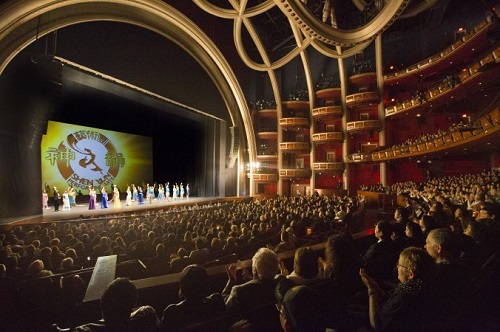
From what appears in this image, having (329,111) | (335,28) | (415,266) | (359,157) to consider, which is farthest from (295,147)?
(415,266)

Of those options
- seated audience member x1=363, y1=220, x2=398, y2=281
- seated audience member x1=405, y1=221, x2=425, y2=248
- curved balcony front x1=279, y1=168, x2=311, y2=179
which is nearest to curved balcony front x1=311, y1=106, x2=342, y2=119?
curved balcony front x1=279, y1=168, x2=311, y2=179

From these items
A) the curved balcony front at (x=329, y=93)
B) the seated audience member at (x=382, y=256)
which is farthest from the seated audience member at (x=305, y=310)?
the curved balcony front at (x=329, y=93)

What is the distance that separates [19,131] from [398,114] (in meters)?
22.4

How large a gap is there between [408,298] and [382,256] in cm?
144

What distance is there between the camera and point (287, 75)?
30266 mm

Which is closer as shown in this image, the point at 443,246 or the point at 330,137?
the point at 443,246

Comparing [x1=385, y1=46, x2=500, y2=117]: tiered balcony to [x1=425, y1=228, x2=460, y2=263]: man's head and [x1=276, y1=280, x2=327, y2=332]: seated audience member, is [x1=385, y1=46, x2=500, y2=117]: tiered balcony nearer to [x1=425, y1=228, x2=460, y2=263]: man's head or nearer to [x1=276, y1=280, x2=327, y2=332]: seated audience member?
[x1=425, y1=228, x2=460, y2=263]: man's head

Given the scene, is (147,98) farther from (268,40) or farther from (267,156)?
(268,40)

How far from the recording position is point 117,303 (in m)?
1.96

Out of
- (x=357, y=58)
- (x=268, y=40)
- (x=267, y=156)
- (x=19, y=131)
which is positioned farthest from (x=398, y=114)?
(x=19, y=131)

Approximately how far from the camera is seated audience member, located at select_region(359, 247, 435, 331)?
196 cm

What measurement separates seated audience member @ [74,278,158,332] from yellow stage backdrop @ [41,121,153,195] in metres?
15.1

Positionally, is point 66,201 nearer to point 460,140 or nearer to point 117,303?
point 117,303

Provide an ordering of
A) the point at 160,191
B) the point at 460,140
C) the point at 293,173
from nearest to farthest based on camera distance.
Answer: the point at 460,140
the point at 160,191
the point at 293,173
